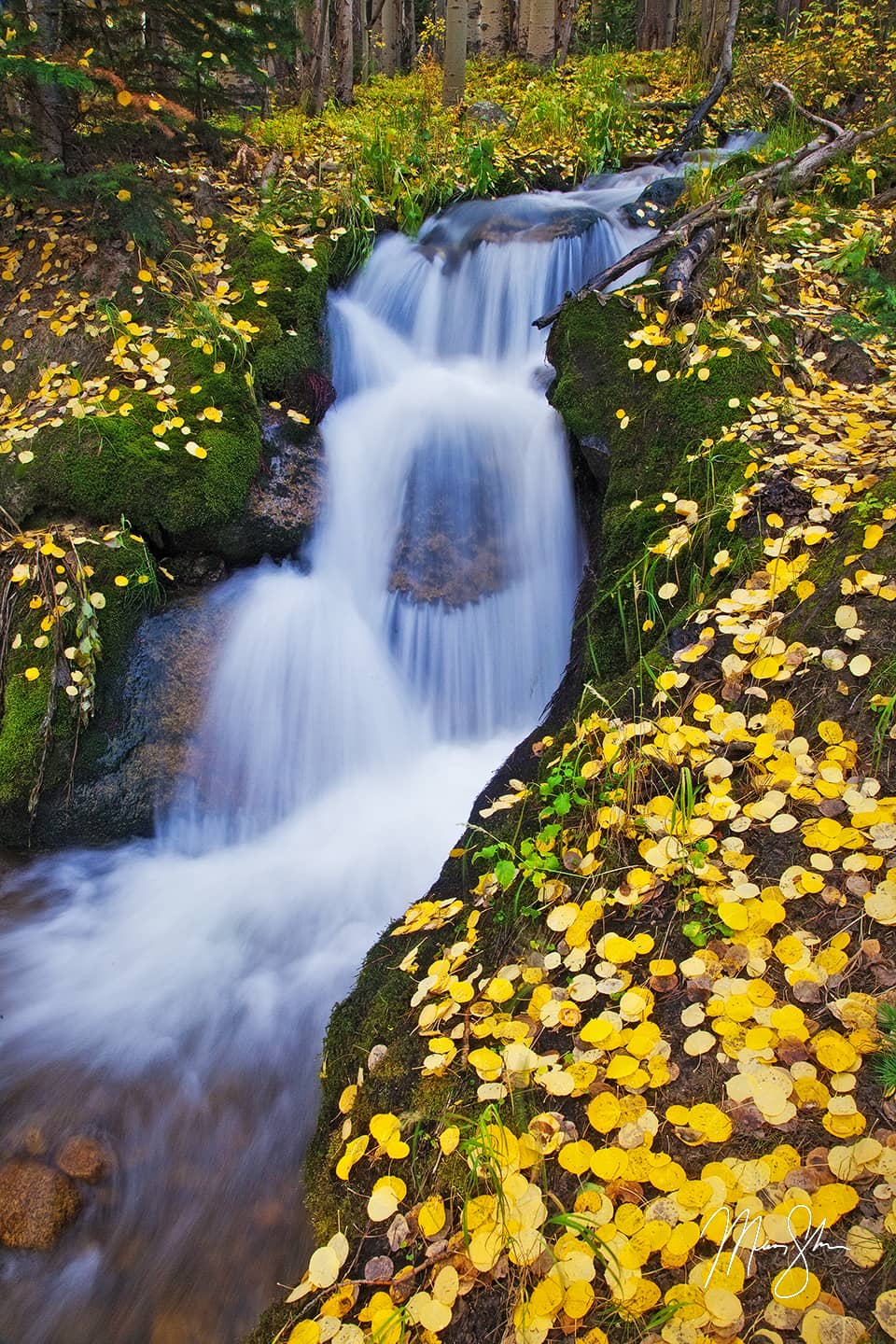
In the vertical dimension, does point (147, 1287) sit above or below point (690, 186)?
below

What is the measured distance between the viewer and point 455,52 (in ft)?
33.0

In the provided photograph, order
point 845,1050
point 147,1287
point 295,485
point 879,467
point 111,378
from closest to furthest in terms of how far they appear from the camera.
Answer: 1. point 845,1050
2. point 147,1287
3. point 879,467
4. point 111,378
5. point 295,485

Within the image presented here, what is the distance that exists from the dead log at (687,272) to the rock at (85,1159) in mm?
5004

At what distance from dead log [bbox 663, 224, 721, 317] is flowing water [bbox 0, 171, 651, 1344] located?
1.15 meters

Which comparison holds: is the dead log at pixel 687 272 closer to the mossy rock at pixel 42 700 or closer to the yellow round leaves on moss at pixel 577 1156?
the mossy rock at pixel 42 700

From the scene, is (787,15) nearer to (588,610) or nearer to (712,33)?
(712,33)

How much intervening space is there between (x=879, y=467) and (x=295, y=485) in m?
3.55

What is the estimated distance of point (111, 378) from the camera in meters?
4.80

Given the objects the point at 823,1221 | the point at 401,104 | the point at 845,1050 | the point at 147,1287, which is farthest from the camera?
the point at 401,104

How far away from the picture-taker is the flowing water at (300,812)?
2.60 meters

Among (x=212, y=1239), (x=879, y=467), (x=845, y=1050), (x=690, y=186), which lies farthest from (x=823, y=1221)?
(x=690, y=186)

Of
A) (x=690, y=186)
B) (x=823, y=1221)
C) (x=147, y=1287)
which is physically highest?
(x=690, y=186)

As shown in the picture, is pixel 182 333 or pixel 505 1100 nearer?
pixel 505 1100

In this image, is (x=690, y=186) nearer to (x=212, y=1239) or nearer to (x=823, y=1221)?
(x=823, y=1221)
